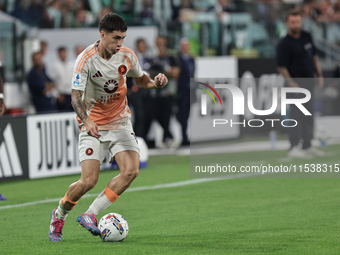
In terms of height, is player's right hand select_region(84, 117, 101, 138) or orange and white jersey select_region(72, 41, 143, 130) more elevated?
orange and white jersey select_region(72, 41, 143, 130)

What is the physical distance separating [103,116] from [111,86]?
0.32 meters

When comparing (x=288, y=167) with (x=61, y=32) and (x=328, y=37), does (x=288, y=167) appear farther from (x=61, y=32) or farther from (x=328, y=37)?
(x=328, y=37)

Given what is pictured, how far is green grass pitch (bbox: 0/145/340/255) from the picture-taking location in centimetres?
687

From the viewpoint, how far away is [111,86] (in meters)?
7.27

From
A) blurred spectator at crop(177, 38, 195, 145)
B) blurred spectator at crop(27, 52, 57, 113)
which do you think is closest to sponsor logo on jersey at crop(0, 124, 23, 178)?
blurred spectator at crop(27, 52, 57, 113)

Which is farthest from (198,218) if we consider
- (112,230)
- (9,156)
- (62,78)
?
(62,78)

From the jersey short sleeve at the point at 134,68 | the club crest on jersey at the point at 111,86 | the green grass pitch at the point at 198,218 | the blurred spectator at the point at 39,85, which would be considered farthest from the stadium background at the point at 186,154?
the jersey short sleeve at the point at 134,68

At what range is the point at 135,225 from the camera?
26.8 ft

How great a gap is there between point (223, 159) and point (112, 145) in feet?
24.6

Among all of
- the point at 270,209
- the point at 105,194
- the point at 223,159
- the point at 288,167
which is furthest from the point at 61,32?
the point at 105,194

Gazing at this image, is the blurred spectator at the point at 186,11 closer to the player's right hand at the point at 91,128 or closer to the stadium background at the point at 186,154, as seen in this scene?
the stadium background at the point at 186,154

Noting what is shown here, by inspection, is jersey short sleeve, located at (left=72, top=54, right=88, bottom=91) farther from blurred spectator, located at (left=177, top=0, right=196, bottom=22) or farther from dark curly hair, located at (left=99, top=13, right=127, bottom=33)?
blurred spectator, located at (left=177, top=0, right=196, bottom=22)

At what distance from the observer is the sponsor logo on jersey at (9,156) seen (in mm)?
11906

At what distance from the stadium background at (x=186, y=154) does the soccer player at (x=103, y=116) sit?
0.44 metres
